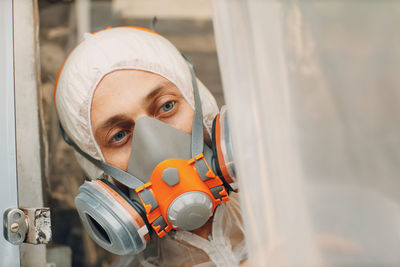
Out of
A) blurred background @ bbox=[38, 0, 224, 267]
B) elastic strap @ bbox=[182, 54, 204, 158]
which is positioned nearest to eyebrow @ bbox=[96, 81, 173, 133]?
elastic strap @ bbox=[182, 54, 204, 158]

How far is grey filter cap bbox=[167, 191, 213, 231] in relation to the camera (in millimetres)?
923

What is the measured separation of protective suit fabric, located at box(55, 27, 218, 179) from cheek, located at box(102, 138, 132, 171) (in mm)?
50

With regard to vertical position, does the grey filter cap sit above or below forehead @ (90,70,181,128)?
below

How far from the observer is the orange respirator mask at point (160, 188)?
0.94 m

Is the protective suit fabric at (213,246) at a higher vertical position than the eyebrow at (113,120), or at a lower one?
lower

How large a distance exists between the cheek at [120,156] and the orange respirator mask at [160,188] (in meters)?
0.02

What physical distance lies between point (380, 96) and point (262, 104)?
15 cm

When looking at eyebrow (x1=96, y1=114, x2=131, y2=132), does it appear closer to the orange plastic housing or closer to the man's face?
the man's face

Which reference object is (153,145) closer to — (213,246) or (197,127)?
(197,127)

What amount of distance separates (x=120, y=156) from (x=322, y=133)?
0.75m

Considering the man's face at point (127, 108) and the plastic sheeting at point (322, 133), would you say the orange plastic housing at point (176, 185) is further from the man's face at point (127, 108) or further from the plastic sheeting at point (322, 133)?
the plastic sheeting at point (322, 133)

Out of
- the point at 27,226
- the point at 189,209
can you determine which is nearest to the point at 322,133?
the point at 189,209

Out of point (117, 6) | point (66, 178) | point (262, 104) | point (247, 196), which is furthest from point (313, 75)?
point (117, 6)

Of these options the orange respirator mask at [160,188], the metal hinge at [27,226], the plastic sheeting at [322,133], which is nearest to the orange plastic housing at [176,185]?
the orange respirator mask at [160,188]
